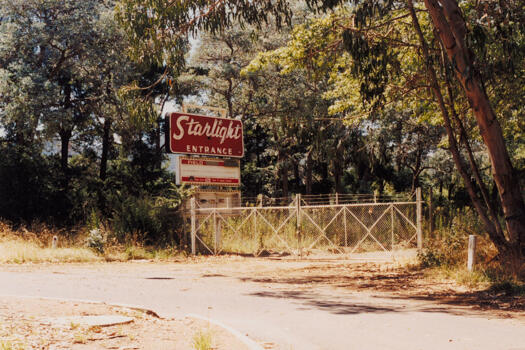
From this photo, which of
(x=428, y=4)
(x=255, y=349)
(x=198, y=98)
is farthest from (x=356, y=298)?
(x=198, y=98)

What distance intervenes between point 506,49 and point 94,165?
3109 cm

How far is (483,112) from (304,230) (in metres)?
11.1

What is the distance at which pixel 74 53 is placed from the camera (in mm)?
31344

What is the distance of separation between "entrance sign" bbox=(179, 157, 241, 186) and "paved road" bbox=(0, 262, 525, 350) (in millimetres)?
7605

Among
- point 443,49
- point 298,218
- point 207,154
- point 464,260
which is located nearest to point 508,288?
point 464,260

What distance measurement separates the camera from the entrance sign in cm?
2245

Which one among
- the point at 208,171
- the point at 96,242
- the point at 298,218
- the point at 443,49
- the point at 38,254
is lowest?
the point at 38,254

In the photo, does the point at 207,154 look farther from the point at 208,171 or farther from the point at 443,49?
the point at 443,49

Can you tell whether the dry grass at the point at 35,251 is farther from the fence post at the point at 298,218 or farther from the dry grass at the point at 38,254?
the fence post at the point at 298,218

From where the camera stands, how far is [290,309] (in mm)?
9258

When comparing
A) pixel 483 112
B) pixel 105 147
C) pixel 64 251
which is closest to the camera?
pixel 483 112

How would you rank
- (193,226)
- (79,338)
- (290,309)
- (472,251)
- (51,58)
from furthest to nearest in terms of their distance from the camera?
(51,58)
(193,226)
(472,251)
(290,309)
(79,338)

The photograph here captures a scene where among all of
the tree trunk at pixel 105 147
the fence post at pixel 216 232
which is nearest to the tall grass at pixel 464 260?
the fence post at pixel 216 232

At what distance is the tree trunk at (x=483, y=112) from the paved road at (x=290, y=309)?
395 cm
